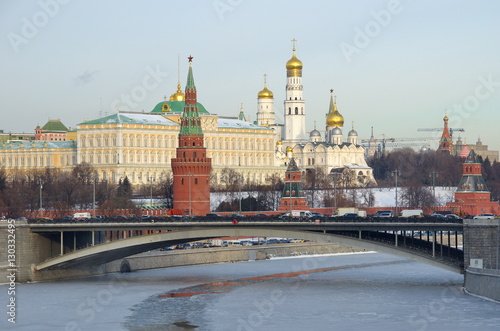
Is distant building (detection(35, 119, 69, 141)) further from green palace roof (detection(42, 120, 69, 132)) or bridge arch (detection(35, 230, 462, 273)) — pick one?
bridge arch (detection(35, 230, 462, 273))

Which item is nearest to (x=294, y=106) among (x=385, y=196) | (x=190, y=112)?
(x=385, y=196)

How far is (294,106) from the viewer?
172m

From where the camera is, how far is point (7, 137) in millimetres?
191500

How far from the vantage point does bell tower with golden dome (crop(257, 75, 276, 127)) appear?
176 m

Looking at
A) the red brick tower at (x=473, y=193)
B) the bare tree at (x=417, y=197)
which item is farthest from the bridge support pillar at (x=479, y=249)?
the bare tree at (x=417, y=197)

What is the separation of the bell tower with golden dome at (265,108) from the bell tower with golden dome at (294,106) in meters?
2.39

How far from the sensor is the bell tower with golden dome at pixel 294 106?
166500 millimetres

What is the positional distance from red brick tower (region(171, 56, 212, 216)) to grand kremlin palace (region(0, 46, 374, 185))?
34.1m

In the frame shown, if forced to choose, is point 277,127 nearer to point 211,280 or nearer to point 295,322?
point 211,280

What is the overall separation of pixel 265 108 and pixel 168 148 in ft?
123

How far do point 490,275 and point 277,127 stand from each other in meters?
126

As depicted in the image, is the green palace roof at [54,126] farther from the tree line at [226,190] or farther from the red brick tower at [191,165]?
the red brick tower at [191,165]

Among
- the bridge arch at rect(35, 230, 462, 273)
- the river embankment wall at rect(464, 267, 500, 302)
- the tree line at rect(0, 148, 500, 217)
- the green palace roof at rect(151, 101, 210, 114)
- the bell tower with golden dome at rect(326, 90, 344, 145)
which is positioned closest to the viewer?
the river embankment wall at rect(464, 267, 500, 302)

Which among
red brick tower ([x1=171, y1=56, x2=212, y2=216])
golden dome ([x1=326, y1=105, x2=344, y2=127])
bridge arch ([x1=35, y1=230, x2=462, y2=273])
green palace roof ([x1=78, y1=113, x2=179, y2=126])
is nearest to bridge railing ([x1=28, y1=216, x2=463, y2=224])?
bridge arch ([x1=35, y1=230, x2=462, y2=273])
